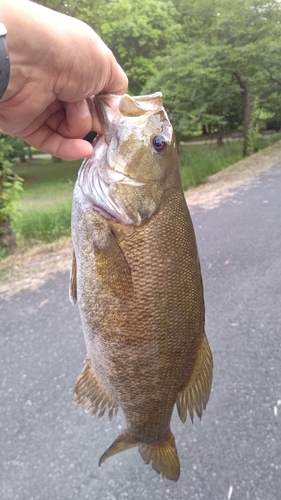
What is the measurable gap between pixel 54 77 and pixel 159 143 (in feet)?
1.53

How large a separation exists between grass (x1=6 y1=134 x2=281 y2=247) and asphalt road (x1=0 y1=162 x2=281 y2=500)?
2.35m

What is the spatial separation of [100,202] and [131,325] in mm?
483

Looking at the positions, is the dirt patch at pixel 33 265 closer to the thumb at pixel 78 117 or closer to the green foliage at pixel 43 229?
the green foliage at pixel 43 229

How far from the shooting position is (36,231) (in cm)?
772

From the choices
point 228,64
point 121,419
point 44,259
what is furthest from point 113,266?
point 228,64

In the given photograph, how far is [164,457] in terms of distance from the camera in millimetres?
1917

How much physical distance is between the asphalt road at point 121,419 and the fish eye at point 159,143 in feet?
7.56

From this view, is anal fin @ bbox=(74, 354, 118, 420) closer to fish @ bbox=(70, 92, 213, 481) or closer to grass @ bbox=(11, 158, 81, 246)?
fish @ bbox=(70, 92, 213, 481)

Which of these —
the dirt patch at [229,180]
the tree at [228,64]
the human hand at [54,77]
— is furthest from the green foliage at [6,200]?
the tree at [228,64]

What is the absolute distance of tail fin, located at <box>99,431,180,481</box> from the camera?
1900 mm

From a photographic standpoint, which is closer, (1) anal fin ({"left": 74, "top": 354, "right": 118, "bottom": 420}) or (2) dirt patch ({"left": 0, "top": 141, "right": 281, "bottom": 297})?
(1) anal fin ({"left": 74, "top": 354, "right": 118, "bottom": 420})

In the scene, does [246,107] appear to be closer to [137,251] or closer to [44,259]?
[44,259]

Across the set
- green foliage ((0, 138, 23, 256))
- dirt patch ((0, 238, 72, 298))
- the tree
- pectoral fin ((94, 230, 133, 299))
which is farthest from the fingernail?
the tree

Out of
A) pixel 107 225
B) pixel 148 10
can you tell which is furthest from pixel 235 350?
pixel 148 10
